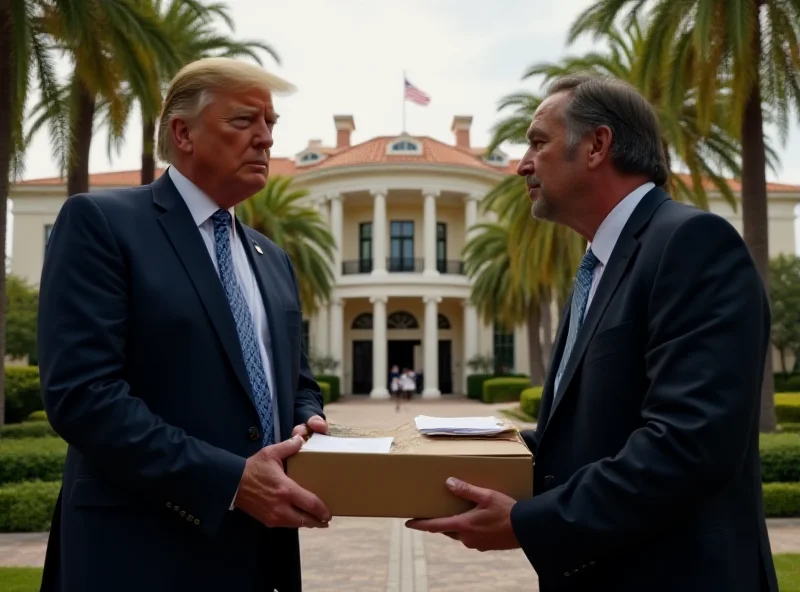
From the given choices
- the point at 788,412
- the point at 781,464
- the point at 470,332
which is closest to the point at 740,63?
the point at 781,464

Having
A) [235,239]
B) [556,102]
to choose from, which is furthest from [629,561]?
[235,239]

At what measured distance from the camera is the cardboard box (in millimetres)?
1933

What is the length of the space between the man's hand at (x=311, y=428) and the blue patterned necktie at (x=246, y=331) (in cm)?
11

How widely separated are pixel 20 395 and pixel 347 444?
711 inches

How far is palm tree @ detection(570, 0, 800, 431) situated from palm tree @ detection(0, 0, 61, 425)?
9261 mm

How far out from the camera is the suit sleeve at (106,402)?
75.7 inches

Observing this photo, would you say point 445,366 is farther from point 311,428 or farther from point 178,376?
point 178,376

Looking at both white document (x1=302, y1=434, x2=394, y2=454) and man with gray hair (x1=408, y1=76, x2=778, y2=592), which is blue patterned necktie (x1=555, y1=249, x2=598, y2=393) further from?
white document (x1=302, y1=434, x2=394, y2=454)

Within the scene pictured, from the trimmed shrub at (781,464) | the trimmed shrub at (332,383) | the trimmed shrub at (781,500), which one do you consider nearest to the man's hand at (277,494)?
the trimmed shrub at (781,500)

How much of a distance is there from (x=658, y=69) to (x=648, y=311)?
12555 millimetres

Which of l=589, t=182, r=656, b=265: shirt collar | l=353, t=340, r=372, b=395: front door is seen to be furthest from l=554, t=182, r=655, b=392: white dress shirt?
l=353, t=340, r=372, b=395: front door

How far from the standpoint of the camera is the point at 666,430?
1765 millimetres

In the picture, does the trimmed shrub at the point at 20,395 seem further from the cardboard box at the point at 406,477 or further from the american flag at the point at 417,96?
the american flag at the point at 417,96

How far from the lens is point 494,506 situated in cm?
193
